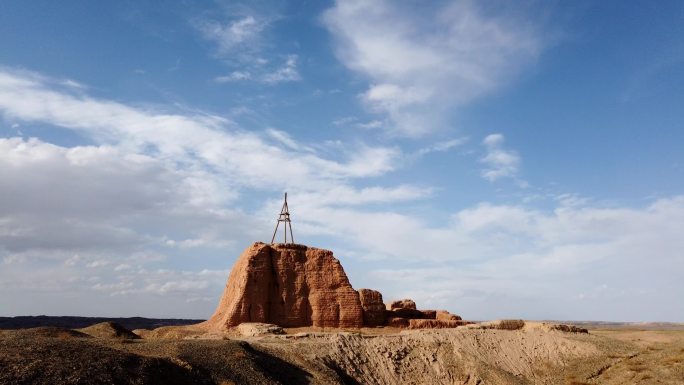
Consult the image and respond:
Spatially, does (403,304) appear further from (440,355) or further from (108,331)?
(108,331)

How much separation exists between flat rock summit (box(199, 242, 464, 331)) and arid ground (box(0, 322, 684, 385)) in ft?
7.53

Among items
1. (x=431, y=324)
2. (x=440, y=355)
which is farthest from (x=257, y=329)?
(x=431, y=324)

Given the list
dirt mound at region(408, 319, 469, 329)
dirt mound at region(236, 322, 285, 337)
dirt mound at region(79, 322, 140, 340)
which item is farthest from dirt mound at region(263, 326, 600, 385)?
dirt mound at region(79, 322, 140, 340)

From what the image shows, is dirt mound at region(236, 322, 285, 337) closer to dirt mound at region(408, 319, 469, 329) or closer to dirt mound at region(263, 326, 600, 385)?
dirt mound at region(263, 326, 600, 385)

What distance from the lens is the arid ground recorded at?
18.1 metres

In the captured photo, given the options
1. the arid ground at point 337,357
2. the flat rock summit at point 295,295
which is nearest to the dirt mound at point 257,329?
the arid ground at point 337,357

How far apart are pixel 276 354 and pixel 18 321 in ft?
392

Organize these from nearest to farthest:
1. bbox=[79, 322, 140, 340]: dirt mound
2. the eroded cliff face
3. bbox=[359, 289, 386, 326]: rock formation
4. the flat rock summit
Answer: bbox=[79, 322, 140, 340]: dirt mound
the flat rock summit
the eroded cliff face
bbox=[359, 289, 386, 326]: rock formation

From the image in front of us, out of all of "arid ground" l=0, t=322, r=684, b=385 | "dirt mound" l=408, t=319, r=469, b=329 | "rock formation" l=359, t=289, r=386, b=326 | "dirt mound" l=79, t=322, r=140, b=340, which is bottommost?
"arid ground" l=0, t=322, r=684, b=385

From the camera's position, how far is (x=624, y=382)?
32750 mm

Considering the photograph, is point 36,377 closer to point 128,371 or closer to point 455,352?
point 128,371

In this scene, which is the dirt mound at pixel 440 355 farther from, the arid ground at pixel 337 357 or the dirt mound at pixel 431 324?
the dirt mound at pixel 431 324

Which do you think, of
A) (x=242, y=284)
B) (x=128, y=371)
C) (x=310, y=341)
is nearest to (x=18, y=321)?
(x=242, y=284)

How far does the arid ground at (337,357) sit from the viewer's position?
1812cm
